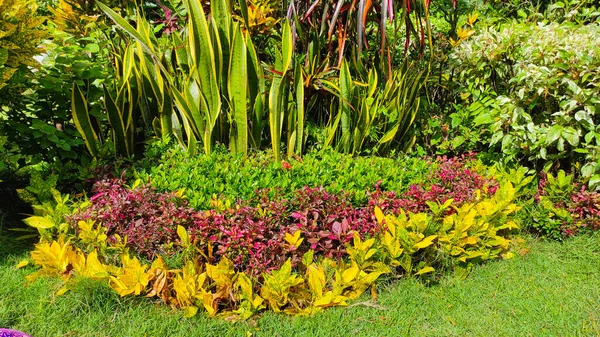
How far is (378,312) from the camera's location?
227cm

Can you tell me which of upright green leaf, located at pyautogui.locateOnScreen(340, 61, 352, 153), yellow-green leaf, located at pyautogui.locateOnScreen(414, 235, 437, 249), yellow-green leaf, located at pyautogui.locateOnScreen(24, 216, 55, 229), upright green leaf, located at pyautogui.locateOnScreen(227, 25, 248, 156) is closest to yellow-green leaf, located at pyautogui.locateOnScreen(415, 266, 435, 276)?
yellow-green leaf, located at pyautogui.locateOnScreen(414, 235, 437, 249)

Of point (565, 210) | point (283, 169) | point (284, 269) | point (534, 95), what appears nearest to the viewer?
point (284, 269)

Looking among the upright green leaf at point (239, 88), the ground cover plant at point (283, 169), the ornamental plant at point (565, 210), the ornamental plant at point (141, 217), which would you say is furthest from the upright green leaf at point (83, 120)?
the ornamental plant at point (565, 210)

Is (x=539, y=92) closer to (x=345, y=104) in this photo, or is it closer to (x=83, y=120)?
(x=345, y=104)

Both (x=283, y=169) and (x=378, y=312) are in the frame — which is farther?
(x=283, y=169)

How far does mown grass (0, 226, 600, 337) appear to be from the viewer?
2066 mm

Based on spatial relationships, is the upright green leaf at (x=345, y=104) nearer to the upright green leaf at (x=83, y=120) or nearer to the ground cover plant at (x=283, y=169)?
the ground cover plant at (x=283, y=169)

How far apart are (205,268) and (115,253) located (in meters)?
0.43

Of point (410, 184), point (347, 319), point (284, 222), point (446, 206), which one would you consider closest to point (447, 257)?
point (446, 206)

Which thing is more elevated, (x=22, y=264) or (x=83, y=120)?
(x=83, y=120)

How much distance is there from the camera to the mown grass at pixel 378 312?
6.78 feet

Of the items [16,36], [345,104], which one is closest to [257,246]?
[345,104]

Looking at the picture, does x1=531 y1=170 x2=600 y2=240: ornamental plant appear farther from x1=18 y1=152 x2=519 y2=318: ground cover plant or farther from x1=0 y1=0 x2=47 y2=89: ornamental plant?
x1=0 y1=0 x2=47 y2=89: ornamental plant

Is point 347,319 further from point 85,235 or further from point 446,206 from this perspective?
point 85,235
